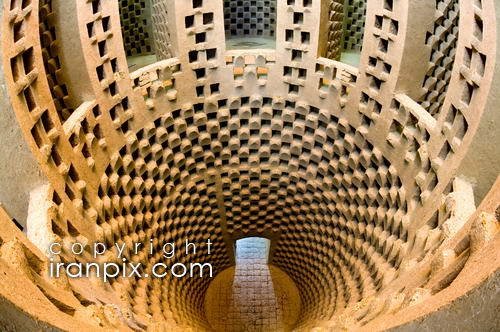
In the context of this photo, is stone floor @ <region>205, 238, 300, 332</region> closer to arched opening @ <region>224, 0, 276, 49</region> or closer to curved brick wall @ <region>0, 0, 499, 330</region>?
curved brick wall @ <region>0, 0, 499, 330</region>

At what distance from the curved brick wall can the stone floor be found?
625 millimetres

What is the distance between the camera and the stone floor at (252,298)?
1019 centimetres

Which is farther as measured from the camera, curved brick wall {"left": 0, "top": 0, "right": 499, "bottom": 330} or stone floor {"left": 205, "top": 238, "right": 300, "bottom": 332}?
stone floor {"left": 205, "top": 238, "right": 300, "bottom": 332}

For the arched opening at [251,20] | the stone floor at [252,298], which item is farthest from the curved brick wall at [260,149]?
the arched opening at [251,20]

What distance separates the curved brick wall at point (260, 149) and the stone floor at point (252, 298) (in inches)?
24.6

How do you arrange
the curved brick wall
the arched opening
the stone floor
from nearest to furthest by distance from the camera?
the curved brick wall → the stone floor → the arched opening

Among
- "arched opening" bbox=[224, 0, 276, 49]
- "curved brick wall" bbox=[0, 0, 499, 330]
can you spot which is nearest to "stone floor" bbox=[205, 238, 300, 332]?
"curved brick wall" bbox=[0, 0, 499, 330]

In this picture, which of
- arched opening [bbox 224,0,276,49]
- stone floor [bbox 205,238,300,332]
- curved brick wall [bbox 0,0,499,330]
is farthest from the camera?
arched opening [bbox 224,0,276,49]

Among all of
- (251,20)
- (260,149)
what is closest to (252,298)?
(260,149)

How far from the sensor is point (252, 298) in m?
10.7

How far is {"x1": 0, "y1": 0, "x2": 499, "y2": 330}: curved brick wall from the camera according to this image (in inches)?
189

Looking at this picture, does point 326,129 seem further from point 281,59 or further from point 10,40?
point 10,40

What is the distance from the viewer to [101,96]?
21.1ft

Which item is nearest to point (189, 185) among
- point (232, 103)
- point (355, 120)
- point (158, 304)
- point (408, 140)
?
point (232, 103)
